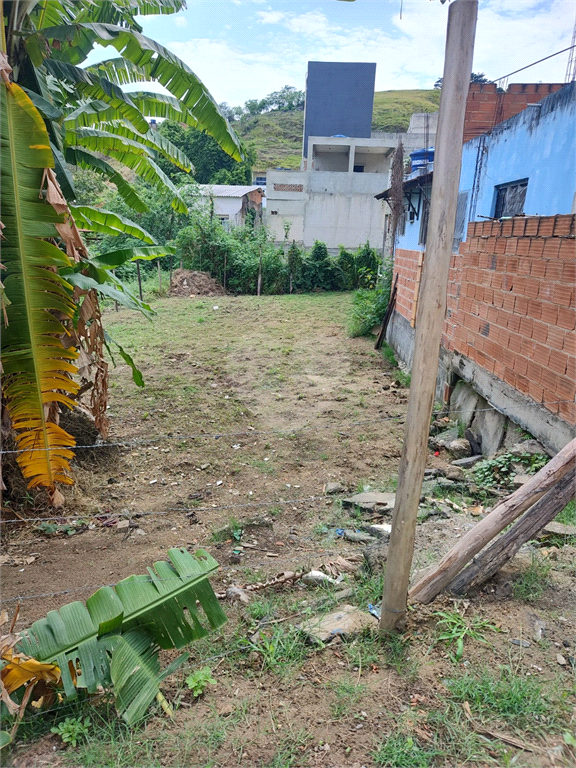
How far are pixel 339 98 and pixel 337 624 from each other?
40055mm

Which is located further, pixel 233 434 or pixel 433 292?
pixel 233 434

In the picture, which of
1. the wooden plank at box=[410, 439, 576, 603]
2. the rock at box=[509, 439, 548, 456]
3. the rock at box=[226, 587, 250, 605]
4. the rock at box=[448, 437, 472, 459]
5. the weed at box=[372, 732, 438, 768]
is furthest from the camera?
the rock at box=[448, 437, 472, 459]

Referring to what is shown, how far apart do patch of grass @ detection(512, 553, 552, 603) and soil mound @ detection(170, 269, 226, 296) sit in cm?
1637

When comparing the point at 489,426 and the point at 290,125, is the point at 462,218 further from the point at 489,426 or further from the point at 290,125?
the point at 290,125

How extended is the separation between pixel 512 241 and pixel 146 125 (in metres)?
3.90

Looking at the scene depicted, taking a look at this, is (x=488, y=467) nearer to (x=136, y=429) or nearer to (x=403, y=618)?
(x=403, y=618)

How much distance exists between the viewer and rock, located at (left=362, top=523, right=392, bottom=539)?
12.5 ft

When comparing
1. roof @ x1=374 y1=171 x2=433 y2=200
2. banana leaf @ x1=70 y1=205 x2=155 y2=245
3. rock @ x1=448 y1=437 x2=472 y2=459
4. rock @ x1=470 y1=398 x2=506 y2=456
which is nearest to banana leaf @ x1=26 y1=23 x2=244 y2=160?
banana leaf @ x1=70 y1=205 x2=155 y2=245

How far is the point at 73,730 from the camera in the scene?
2.14 meters

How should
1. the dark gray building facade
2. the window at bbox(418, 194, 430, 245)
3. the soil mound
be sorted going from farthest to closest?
the dark gray building facade
the soil mound
the window at bbox(418, 194, 430, 245)

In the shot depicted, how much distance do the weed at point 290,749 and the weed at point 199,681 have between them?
458 millimetres

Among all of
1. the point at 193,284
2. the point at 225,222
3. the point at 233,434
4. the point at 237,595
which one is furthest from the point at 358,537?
the point at 225,222

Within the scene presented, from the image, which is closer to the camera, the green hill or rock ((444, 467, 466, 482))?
rock ((444, 467, 466, 482))

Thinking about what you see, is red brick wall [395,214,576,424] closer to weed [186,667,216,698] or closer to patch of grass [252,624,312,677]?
patch of grass [252,624,312,677]
